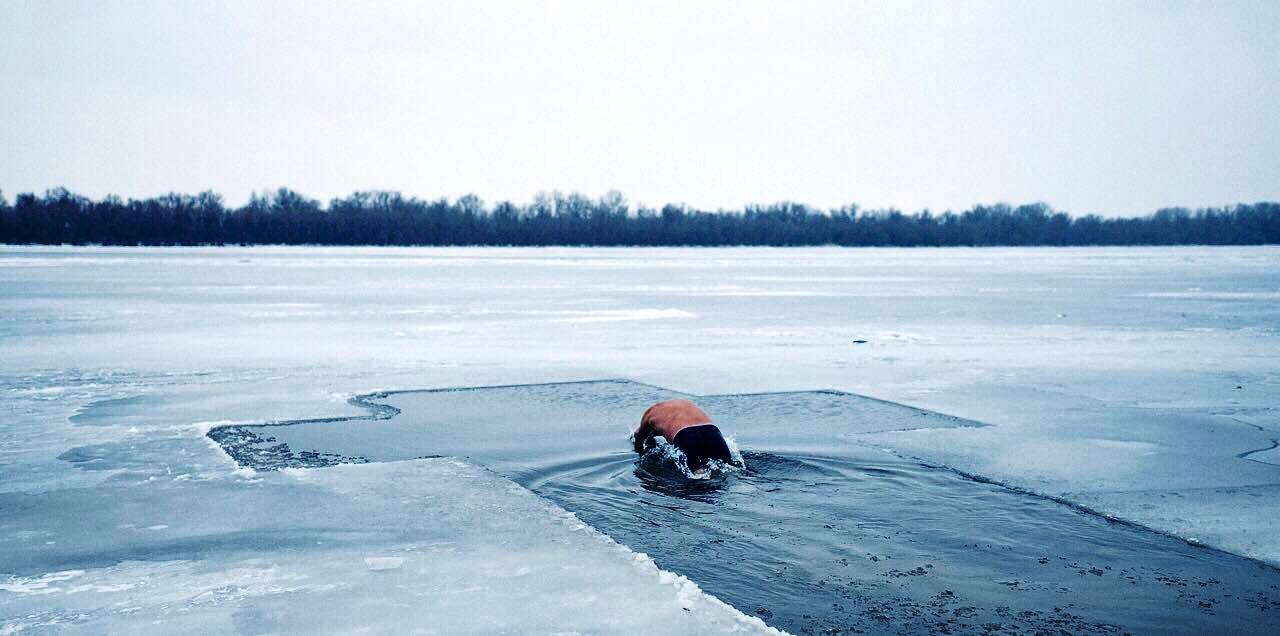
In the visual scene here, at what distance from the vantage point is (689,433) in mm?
6184

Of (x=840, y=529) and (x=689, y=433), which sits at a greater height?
(x=689, y=433)

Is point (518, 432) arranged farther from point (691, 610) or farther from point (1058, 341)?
point (1058, 341)

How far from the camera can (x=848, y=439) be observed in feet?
23.2

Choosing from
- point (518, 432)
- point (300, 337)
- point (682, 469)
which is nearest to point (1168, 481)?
point (682, 469)

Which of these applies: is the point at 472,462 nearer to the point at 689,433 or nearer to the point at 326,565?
the point at 689,433

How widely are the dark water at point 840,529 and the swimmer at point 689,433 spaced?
0.14m

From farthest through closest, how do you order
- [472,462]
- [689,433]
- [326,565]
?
1. [472,462]
2. [689,433]
3. [326,565]

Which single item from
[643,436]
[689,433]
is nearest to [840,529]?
[689,433]

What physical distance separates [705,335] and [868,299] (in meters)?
9.63

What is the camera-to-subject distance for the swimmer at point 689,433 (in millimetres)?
6176

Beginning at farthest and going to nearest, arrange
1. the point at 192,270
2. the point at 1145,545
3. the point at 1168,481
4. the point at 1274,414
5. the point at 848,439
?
the point at 192,270, the point at 1274,414, the point at 848,439, the point at 1168,481, the point at 1145,545

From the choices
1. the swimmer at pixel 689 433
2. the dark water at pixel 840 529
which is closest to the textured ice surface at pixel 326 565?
the dark water at pixel 840 529

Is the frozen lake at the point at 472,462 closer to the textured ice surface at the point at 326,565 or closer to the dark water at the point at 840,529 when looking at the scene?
the textured ice surface at the point at 326,565

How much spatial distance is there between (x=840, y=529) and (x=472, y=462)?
238cm
